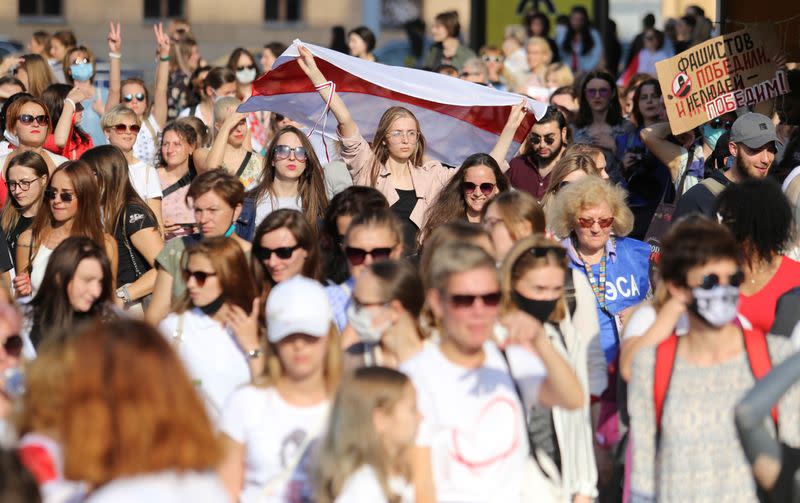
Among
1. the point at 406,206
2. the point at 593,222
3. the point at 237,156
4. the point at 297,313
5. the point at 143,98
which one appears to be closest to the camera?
the point at 297,313

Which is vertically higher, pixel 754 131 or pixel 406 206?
pixel 754 131

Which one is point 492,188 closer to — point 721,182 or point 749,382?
point 721,182

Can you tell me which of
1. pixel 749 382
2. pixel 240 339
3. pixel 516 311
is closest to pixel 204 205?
pixel 240 339

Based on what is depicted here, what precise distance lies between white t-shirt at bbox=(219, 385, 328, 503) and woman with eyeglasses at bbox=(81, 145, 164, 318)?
10.7ft

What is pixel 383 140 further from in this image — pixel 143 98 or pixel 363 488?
pixel 363 488

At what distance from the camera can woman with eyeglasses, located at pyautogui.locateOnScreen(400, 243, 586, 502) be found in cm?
473

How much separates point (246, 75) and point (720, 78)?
4998mm

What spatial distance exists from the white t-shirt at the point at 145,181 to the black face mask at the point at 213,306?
3.17 meters

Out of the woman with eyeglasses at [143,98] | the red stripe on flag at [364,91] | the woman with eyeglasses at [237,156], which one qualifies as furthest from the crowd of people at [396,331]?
the woman with eyeglasses at [143,98]

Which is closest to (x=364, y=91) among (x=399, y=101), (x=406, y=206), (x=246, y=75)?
(x=399, y=101)

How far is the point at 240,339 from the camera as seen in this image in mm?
5855

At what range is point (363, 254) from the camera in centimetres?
604

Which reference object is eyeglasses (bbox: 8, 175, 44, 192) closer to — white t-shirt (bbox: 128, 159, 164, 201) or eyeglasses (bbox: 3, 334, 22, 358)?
white t-shirt (bbox: 128, 159, 164, 201)

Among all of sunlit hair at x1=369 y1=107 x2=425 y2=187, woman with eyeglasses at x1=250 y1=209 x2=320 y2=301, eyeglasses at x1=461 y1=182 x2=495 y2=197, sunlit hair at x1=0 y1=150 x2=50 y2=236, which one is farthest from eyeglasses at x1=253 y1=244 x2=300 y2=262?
sunlit hair at x1=0 y1=150 x2=50 y2=236
